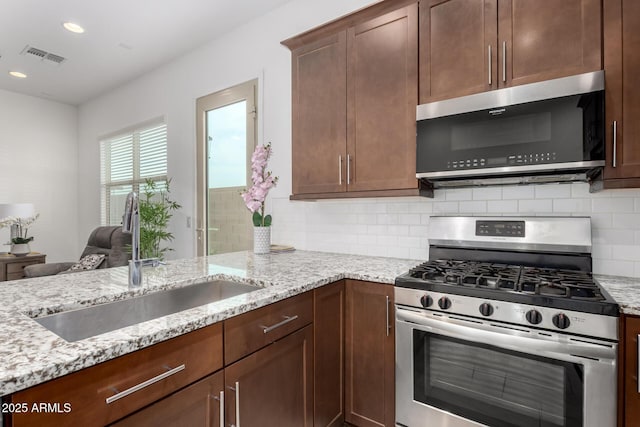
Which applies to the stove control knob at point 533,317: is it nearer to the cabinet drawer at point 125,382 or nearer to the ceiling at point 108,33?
the cabinet drawer at point 125,382

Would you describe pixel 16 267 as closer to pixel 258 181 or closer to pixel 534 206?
pixel 258 181

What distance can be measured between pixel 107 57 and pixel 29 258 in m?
2.50

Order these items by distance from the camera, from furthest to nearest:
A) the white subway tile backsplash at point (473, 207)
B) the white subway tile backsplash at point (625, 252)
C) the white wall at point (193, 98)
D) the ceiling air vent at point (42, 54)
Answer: the ceiling air vent at point (42, 54) < the white wall at point (193, 98) < the white subway tile backsplash at point (473, 207) < the white subway tile backsplash at point (625, 252)

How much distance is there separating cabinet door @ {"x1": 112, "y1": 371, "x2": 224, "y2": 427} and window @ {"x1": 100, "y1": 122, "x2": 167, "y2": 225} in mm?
3290

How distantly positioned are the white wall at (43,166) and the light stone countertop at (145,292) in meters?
4.30

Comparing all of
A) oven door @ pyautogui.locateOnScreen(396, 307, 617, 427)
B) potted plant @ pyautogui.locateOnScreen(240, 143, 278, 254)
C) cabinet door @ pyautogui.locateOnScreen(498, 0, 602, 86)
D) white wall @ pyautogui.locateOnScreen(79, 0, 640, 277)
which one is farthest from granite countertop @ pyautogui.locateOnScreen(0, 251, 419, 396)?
cabinet door @ pyautogui.locateOnScreen(498, 0, 602, 86)

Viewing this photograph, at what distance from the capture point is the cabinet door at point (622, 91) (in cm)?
130

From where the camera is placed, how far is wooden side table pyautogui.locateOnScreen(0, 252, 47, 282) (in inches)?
148

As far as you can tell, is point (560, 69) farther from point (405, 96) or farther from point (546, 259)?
point (546, 259)

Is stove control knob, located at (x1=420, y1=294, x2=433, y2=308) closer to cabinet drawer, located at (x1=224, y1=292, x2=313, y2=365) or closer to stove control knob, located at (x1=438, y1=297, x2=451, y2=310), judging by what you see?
stove control knob, located at (x1=438, y1=297, x2=451, y2=310)

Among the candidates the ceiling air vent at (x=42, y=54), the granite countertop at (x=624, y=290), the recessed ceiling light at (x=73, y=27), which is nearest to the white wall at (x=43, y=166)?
the ceiling air vent at (x=42, y=54)

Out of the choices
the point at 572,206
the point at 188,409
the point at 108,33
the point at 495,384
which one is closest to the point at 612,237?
the point at 572,206

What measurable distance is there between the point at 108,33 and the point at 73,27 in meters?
0.27

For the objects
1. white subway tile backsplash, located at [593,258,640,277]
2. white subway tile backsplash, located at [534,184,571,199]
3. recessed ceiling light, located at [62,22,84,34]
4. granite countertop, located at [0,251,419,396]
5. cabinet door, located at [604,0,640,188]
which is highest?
recessed ceiling light, located at [62,22,84,34]
